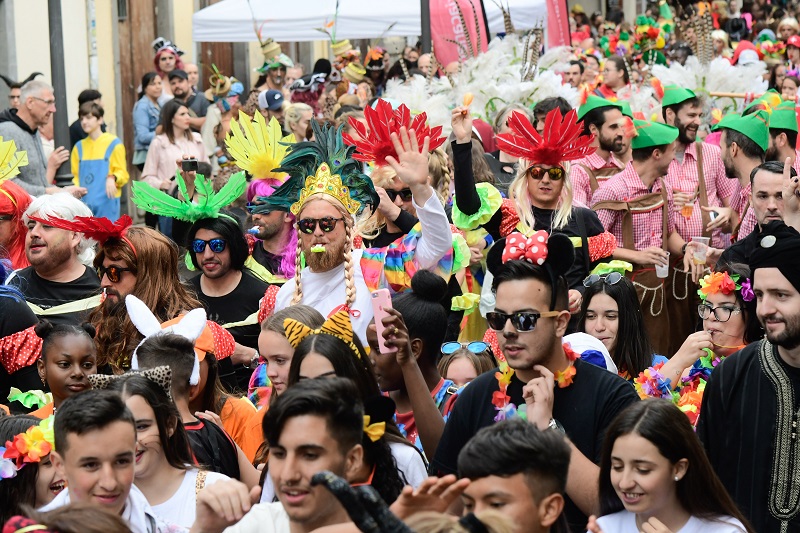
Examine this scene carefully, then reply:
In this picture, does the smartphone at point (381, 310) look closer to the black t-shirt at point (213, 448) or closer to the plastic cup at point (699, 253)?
the black t-shirt at point (213, 448)

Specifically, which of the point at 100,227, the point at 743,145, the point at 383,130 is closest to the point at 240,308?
the point at 100,227

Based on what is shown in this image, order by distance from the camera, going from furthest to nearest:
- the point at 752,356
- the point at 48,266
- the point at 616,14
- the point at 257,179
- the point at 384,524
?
the point at 616,14 → the point at 257,179 → the point at 48,266 → the point at 752,356 → the point at 384,524

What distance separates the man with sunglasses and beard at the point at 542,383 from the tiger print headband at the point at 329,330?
24.5 inches

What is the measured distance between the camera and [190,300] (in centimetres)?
680

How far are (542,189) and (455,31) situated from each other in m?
6.28

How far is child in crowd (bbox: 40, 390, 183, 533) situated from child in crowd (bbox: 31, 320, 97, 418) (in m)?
1.64

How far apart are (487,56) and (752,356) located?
8.10 m

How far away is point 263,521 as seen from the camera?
395cm

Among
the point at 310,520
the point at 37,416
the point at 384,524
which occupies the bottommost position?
the point at 37,416

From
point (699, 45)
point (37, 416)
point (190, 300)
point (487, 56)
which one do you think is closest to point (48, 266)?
point (190, 300)

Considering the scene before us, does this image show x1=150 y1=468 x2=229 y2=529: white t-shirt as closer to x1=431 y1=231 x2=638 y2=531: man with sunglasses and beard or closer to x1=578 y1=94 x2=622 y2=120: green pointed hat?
x1=431 y1=231 x2=638 y2=531: man with sunglasses and beard

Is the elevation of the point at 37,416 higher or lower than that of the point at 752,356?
lower

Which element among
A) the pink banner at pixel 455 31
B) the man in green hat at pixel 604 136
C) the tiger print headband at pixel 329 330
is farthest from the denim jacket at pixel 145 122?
the tiger print headband at pixel 329 330

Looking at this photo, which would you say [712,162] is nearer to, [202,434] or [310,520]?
[202,434]
